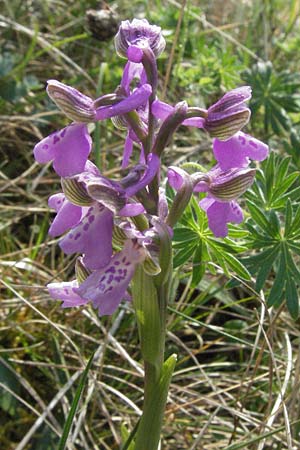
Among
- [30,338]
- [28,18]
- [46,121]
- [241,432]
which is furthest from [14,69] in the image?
[241,432]

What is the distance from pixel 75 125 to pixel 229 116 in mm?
263

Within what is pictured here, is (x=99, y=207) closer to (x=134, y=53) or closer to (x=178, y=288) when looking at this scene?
(x=134, y=53)

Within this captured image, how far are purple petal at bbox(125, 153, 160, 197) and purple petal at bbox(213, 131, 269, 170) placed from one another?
150mm

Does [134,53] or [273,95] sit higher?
[134,53]

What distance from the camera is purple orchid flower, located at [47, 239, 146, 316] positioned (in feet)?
3.75

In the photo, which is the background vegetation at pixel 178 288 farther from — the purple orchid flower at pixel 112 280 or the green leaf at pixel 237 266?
the purple orchid flower at pixel 112 280

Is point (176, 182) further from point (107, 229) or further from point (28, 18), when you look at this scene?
point (28, 18)

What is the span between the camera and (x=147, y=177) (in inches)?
45.4

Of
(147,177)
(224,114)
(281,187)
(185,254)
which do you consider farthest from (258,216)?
(147,177)

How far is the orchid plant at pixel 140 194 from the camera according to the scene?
45.3 inches

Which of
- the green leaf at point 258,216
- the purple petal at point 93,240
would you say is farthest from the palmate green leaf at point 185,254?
the purple petal at point 93,240

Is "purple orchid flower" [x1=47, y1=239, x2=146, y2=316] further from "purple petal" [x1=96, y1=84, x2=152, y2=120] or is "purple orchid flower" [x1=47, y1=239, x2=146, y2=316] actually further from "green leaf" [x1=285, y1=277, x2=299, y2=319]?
"green leaf" [x1=285, y1=277, x2=299, y2=319]

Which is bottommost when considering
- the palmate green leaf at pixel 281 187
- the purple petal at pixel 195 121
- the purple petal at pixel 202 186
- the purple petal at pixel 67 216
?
the palmate green leaf at pixel 281 187

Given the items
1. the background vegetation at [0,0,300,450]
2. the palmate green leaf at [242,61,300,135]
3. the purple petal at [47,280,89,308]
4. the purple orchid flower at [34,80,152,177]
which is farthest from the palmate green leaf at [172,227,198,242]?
the palmate green leaf at [242,61,300,135]
